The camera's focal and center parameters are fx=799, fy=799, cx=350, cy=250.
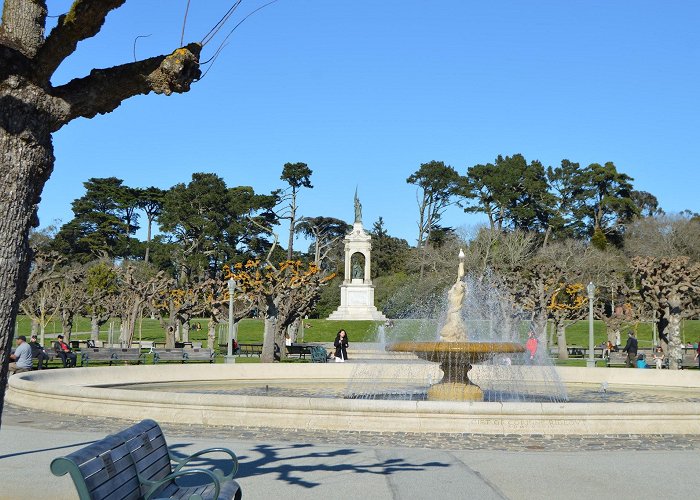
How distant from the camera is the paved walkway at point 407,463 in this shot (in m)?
7.33

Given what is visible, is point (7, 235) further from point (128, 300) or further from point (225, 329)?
point (225, 329)

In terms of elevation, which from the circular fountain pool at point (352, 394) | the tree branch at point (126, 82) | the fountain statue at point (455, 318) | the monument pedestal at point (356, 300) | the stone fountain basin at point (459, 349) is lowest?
the circular fountain pool at point (352, 394)

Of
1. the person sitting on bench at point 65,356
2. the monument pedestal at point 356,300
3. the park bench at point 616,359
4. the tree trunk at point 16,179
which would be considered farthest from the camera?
the monument pedestal at point 356,300

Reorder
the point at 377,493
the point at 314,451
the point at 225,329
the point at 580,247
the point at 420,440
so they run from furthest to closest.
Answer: the point at 580,247
the point at 225,329
the point at 420,440
the point at 314,451
the point at 377,493

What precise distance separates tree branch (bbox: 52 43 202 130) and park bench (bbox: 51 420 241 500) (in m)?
2.25

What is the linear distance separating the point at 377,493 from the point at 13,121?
4364 mm

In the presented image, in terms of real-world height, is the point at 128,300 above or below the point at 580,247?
below

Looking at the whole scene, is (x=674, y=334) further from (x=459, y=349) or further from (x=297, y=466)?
(x=297, y=466)

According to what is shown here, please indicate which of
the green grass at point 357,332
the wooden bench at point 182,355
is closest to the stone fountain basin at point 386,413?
the wooden bench at point 182,355

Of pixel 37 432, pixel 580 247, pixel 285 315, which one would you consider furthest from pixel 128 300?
pixel 580 247

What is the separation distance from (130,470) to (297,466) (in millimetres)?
3488

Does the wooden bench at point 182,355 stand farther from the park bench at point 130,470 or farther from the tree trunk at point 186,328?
the park bench at point 130,470

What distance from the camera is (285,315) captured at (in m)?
33.0

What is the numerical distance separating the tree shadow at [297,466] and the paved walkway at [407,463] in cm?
1
